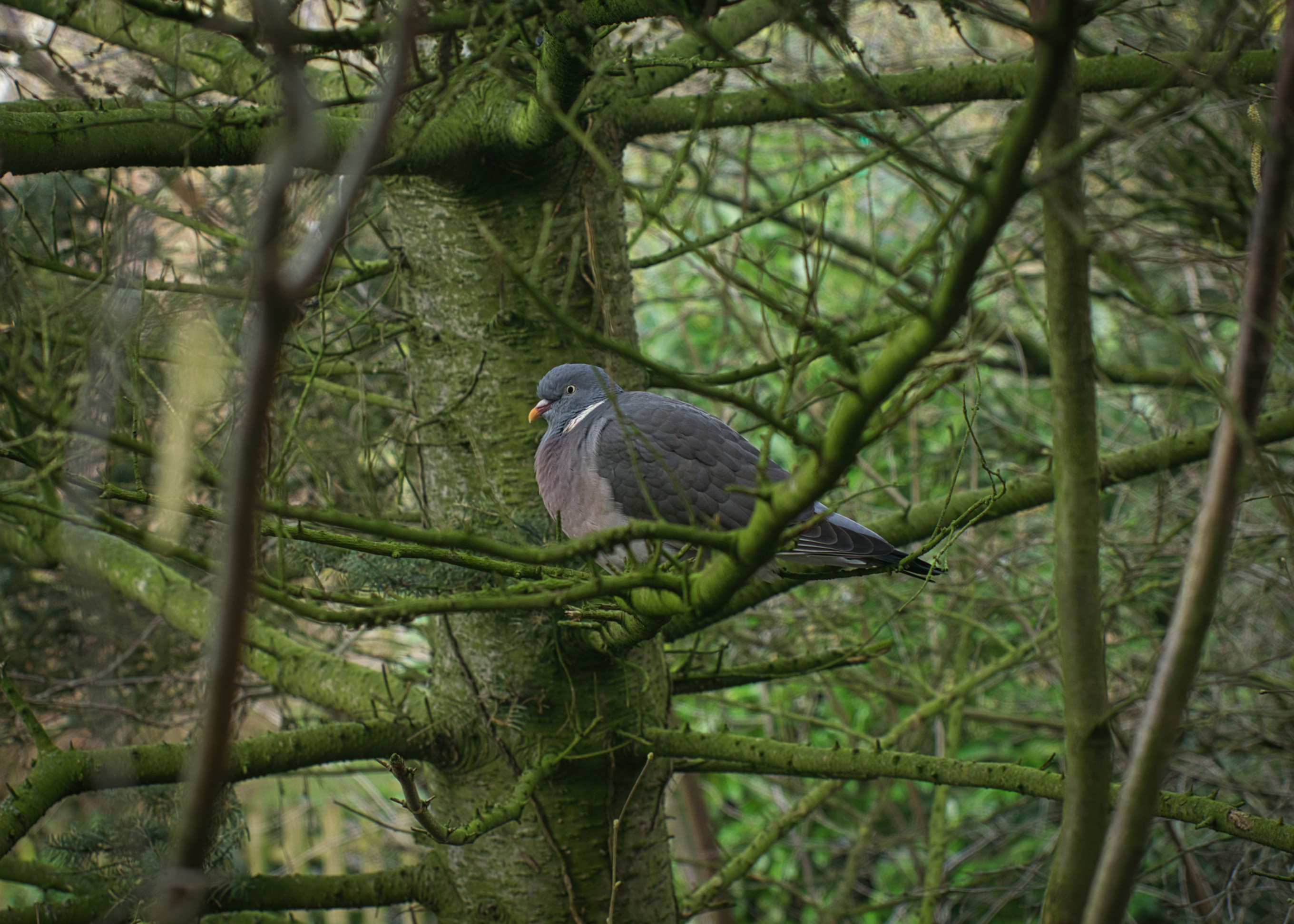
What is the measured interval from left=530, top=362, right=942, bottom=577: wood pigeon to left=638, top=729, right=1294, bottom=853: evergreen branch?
476 millimetres

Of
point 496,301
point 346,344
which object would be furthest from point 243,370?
point 346,344

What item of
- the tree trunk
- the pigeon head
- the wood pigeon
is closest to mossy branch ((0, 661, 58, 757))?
the tree trunk

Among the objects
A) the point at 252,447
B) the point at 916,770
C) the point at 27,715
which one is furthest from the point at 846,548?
the point at 252,447

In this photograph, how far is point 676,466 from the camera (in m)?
2.38

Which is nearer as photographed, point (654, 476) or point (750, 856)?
point (654, 476)

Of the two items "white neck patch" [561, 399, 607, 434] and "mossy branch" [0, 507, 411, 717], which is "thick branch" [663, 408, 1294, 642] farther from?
"mossy branch" [0, 507, 411, 717]

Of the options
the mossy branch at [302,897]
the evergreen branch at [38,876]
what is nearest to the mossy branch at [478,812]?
the mossy branch at [302,897]

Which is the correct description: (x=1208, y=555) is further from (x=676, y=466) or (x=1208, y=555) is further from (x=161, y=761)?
(x=161, y=761)

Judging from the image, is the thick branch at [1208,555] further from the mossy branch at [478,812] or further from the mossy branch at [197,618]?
the mossy branch at [197,618]

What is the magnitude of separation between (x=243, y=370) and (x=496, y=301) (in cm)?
103

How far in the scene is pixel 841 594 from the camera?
4.71 metres

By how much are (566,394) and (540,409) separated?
0.10 meters

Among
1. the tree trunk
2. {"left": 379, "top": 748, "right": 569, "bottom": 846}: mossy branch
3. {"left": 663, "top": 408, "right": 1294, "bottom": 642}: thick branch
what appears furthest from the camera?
the tree trunk

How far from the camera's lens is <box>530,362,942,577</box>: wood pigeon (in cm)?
236
